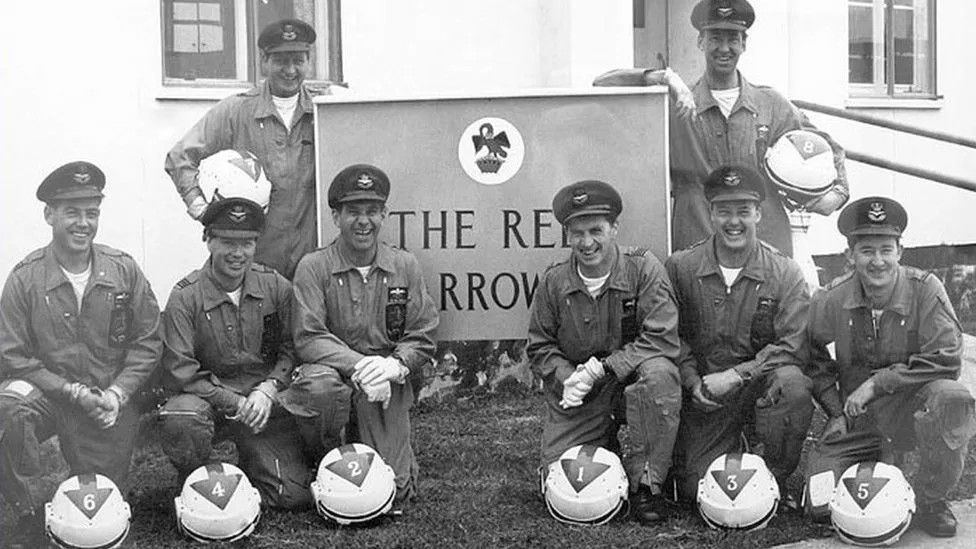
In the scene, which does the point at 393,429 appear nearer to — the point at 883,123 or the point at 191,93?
the point at 191,93

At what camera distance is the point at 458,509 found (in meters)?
5.37

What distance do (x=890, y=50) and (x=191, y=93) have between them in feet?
15.9

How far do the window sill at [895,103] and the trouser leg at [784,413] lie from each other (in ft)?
13.0

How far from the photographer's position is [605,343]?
5.35m

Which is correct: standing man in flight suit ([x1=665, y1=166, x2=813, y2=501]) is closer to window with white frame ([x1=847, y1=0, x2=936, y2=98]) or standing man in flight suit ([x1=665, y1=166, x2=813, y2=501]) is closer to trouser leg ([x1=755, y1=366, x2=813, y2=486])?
trouser leg ([x1=755, y1=366, x2=813, y2=486])

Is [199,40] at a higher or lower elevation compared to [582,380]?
higher

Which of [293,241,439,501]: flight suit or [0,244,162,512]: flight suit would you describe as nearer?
[0,244,162,512]: flight suit

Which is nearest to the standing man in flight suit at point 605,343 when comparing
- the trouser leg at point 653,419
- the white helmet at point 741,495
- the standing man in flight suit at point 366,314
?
the trouser leg at point 653,419

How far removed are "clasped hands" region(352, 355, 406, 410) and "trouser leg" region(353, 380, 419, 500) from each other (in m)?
0.08

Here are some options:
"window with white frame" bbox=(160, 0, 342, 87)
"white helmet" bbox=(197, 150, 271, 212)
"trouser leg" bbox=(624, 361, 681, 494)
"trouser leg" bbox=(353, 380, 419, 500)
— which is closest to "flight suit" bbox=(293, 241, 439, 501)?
"trouser leg" bbox=(353, 380, 419, 500)

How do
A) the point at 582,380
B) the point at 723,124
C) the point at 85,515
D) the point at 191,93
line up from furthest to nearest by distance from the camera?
1. the point at 191,93
2. the point at 723,124
3. the point at 582,380
4. the point at 85,515

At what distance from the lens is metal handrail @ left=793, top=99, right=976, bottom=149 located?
8.05 metres

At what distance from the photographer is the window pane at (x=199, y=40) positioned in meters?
6.55

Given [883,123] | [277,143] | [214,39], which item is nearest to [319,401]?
[277,143]
